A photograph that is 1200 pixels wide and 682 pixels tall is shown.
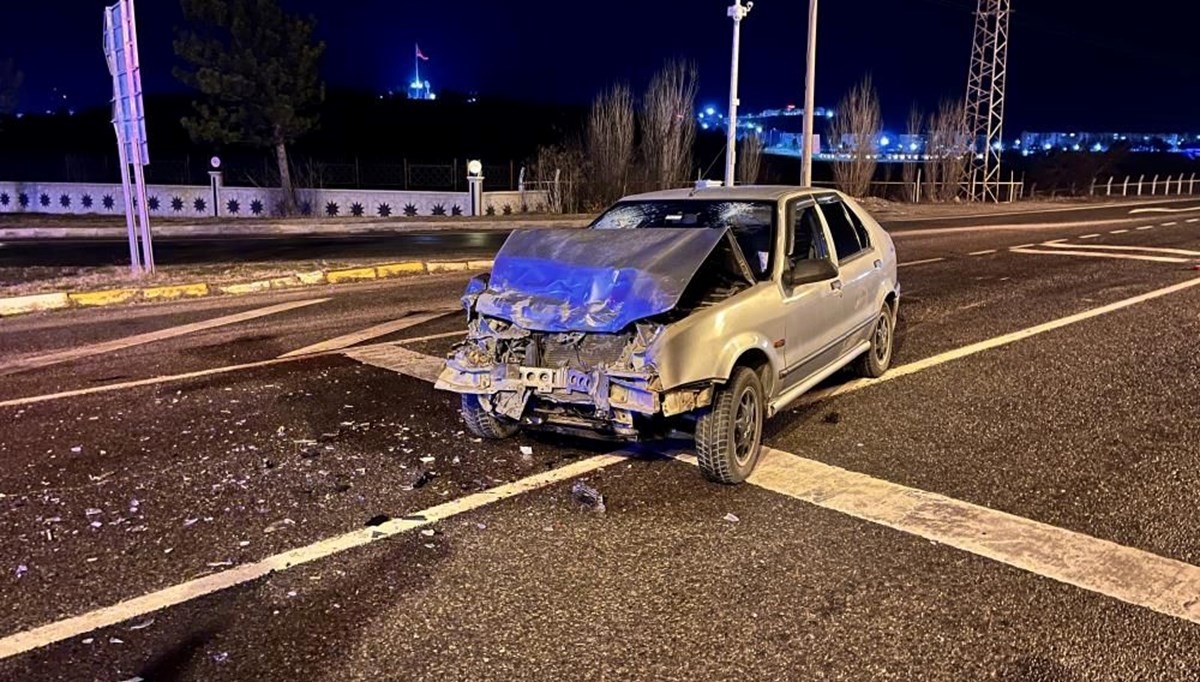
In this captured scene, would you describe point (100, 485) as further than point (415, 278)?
No

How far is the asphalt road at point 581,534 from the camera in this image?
11.2 feet

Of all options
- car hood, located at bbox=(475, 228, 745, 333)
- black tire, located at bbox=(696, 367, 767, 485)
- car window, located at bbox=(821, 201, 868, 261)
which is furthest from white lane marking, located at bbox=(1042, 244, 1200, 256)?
car hood, located at bbox=(475, 228, 745, 333)

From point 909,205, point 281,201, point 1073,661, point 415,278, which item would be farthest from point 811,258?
point 909,205

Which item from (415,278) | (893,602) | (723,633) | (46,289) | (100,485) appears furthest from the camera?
(415,278)

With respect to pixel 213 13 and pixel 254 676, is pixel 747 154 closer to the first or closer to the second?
pixel 213 13

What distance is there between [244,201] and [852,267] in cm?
3051

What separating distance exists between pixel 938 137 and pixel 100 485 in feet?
149

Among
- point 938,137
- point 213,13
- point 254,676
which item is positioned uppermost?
point 213,13

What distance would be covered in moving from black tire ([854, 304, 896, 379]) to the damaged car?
121 cm

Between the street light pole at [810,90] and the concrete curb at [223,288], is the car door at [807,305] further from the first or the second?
the street light pole at [810,90]

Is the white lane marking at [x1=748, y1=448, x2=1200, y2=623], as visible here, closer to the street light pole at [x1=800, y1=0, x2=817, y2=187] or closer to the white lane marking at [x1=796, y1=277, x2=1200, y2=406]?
the white lane marking at [x1=796, y1=277, x2=1200, y2=406]

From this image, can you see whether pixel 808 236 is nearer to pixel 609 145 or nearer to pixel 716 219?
pixel 716 219

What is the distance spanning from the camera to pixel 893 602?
3.77 metres

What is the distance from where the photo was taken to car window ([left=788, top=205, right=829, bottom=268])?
20.2 feet
